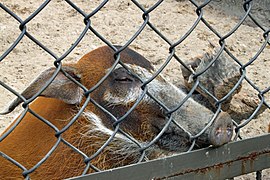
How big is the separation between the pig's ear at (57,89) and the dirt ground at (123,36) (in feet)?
4.46

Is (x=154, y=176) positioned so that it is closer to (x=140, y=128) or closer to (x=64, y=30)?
(x=140, y=128)

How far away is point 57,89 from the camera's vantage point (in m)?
2.46

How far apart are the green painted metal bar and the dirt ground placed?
159 cm

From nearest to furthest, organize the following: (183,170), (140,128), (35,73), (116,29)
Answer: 1. (183,170)
2. (140,128)
3. (35,73)
4. (116,29)

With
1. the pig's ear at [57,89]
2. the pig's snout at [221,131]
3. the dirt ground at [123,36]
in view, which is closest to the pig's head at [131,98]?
the pig's ear at [57,89]

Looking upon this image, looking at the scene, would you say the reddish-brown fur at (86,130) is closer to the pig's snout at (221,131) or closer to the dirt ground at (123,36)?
the pig's snout at (221,131)

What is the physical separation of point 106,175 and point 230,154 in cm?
53

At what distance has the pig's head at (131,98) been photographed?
7.65ft

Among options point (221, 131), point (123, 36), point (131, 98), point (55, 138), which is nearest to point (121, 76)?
point (131, 98)

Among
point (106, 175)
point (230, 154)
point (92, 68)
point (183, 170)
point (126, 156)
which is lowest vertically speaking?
point (106, 175)

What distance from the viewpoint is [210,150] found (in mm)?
2109

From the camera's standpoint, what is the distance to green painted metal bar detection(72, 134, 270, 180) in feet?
6.42

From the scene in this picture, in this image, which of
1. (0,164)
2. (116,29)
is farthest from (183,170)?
(116,29)

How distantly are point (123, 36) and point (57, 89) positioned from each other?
2.33 meters
